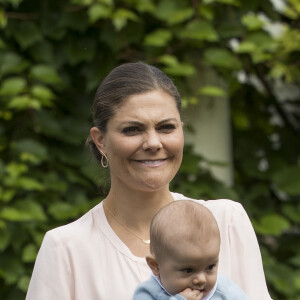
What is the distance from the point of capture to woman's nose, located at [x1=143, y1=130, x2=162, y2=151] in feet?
9.83

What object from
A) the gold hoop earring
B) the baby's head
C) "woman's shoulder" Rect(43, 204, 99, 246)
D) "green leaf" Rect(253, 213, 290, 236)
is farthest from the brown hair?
"green leaf" Rect(253, 213, 290, 236)

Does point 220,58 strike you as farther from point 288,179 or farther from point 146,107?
point 146,107

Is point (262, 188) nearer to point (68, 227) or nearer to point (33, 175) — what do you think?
point (33, 175)

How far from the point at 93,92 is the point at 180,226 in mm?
2664

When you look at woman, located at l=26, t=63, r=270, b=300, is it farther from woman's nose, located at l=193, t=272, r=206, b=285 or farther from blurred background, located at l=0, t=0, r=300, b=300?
blurred background, located at l=0, t=0, r=300, b=300

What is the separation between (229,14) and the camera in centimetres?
519

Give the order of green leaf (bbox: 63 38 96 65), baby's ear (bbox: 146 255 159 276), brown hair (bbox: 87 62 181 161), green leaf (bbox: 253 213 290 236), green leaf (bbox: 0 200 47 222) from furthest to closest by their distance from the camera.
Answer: green leaf (bbox: 253 213 290 236) → green leaf (bbox: 63 38 96 65) → green leaf (bbox: 0 200 47 222) → brown hair (bbox: 87 62 181 161) → baby's ear (bbox: 146 255 159 276)

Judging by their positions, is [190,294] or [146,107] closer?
[190,294]

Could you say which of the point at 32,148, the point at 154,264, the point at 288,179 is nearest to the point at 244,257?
the point at 154,264

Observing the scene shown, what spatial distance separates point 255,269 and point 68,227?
2.20 feet

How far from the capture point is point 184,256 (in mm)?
2588

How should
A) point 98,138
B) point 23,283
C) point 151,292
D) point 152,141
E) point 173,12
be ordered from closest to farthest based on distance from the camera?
point 151,292 < point 152,141 < point 98,138 < point 23,283 < point 173,12

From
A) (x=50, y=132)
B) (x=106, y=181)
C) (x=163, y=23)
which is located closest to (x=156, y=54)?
(x=163, y=23)

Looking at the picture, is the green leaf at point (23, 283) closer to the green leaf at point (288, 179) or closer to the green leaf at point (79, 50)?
the green leaf at point (79, 50)
